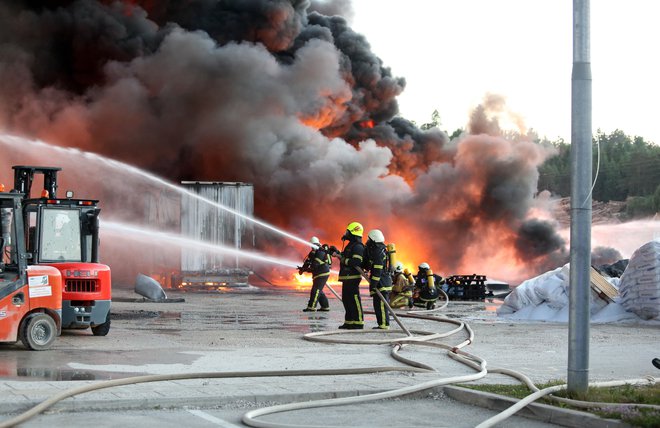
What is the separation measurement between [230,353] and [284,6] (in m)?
32.8

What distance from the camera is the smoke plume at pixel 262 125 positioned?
37.9m

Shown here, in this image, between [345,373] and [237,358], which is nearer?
[345,373]

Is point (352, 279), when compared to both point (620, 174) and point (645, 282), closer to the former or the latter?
point (645, 282)

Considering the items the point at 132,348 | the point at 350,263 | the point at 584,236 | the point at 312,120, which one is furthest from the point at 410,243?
the point at 584,236

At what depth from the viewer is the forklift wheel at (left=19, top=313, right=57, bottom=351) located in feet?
34.6

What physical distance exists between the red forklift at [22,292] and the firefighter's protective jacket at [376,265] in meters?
5.00

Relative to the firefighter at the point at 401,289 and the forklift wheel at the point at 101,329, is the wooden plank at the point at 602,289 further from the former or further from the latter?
the forklift wheel at the point at 101,329

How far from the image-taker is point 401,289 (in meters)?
20.5

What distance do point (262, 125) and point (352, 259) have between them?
25483mm

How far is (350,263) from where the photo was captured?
1406 centimetres

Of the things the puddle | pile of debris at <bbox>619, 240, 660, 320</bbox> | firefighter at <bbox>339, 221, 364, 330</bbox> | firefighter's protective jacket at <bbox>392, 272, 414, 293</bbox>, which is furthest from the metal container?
the puddle

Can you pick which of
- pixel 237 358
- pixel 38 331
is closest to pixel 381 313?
pixel 237 358

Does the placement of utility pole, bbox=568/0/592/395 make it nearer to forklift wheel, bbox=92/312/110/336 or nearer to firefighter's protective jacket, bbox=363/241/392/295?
firefighter's protective jacket, bbox=363/241/392/295

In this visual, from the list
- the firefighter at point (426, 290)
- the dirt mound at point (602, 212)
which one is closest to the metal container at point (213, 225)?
the firefighter at point (426, 290)
